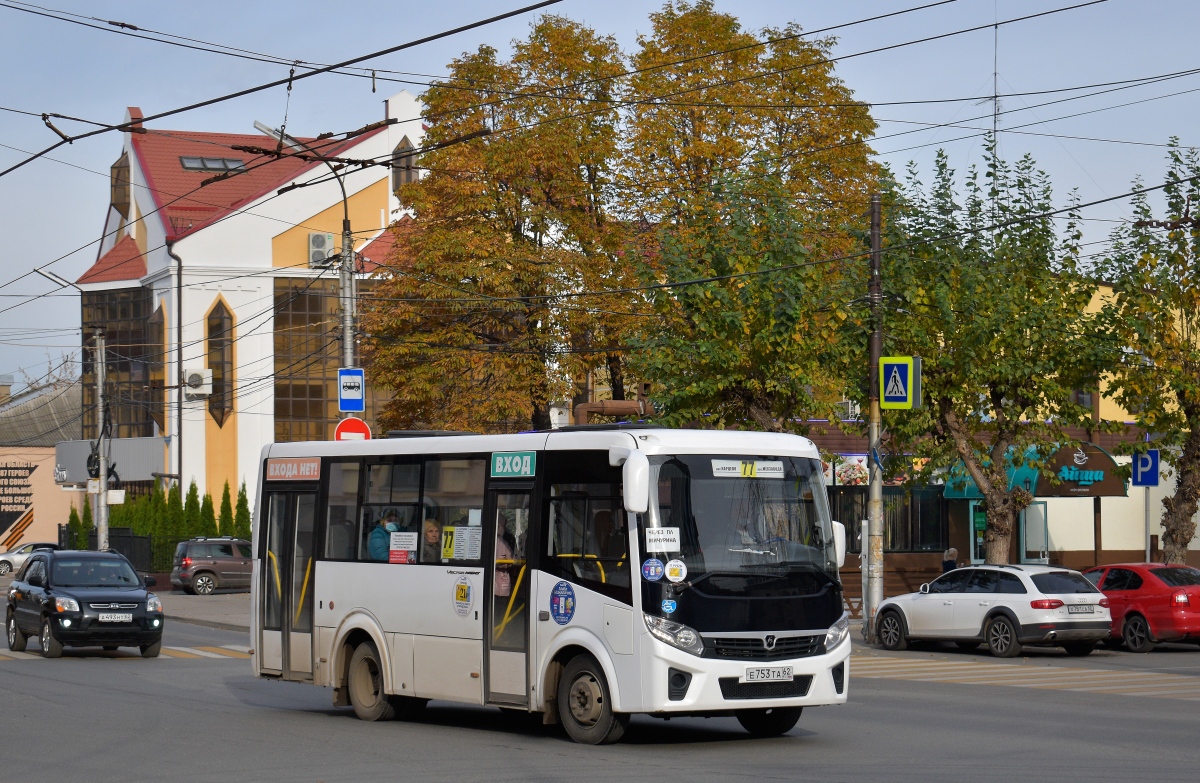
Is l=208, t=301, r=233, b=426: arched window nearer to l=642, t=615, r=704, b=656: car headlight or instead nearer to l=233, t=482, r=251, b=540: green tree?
l=233, t=482, r=251, b=540: green tree

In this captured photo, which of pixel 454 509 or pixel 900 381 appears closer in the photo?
pixel 454 509

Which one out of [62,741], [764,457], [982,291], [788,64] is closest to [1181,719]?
[764,457]

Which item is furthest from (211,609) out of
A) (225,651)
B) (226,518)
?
(226,518)

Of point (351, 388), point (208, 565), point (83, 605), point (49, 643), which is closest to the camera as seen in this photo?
point (83, 605)

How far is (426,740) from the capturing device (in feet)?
Result: 43.4

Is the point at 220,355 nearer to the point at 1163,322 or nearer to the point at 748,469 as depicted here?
the point at 1163,322

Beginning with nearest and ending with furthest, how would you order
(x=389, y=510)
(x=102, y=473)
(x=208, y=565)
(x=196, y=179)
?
(x=389, y=510) < (x=102, y=473) < (x=208, y=565) < (x=196, y=179)

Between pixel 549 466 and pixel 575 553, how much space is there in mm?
853

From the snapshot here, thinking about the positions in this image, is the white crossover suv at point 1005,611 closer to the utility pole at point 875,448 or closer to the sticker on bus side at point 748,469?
the utility pole at point 875,448

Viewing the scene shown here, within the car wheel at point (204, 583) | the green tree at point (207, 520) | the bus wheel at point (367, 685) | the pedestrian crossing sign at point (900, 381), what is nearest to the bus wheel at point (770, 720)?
the bus wheel at point (367, 685)

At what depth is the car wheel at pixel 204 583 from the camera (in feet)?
149

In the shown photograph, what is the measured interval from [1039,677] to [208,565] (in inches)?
1196

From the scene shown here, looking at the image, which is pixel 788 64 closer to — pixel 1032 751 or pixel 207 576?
pixel 207 576

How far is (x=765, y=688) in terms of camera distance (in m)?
12.3
